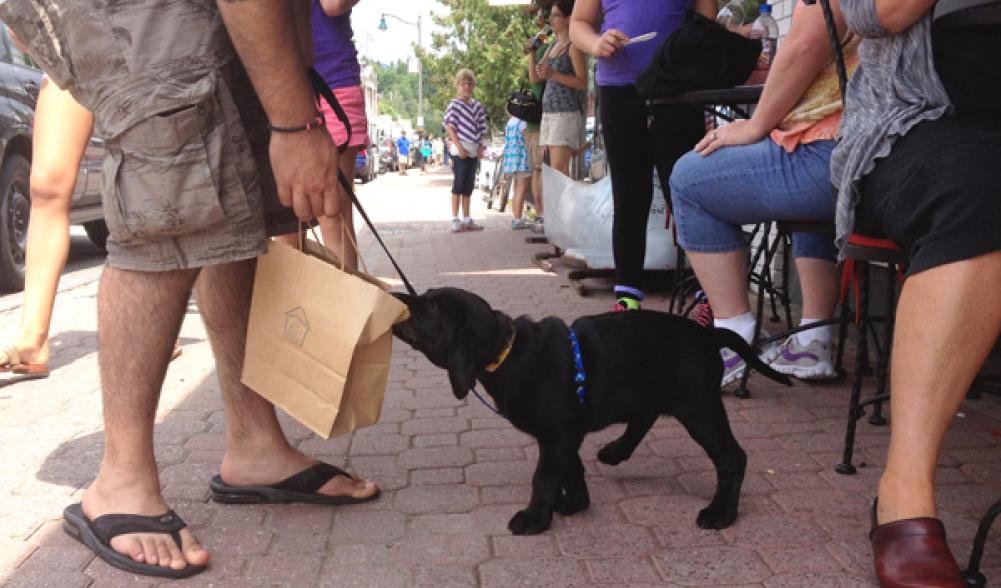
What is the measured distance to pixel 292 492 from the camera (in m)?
2.72

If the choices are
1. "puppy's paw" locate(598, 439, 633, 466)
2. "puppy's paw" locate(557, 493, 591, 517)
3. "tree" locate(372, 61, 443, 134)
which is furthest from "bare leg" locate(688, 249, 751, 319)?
"tree" locate(372, 61, 443, 134)

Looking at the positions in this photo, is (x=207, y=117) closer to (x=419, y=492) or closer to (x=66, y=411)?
(x=419, y=492)

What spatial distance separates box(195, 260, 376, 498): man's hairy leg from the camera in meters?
2.58

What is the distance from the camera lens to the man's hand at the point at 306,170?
2.22 m

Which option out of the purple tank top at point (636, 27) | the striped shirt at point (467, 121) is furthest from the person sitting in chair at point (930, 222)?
the striped shirt at point (467, 121)

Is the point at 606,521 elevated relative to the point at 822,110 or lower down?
lower down

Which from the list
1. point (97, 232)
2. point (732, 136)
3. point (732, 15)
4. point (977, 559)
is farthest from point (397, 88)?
point (977, 559)

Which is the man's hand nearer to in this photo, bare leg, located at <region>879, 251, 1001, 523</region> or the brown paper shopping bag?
the brown paper shopping bag

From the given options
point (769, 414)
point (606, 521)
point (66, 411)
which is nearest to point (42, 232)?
point (66, 411)

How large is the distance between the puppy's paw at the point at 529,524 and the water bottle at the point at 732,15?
3.61 metres

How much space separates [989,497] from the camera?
270cm

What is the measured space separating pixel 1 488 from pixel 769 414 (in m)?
2.79

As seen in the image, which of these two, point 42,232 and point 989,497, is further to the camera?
point 42,232

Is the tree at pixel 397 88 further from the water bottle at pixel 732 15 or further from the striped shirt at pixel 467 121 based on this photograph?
the water bottle at pixel 732 15
